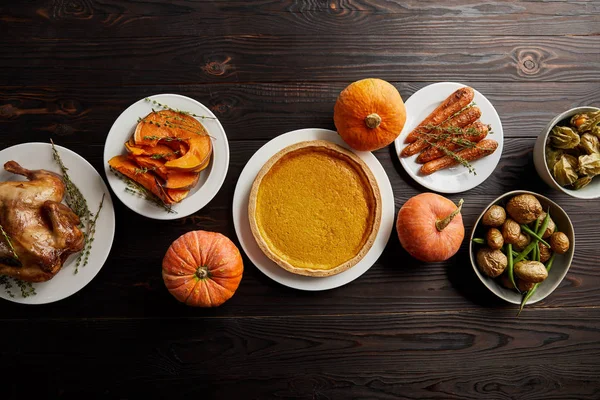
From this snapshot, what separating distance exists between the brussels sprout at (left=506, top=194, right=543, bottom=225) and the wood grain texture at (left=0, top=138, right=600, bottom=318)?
19cm

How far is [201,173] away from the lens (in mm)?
2301

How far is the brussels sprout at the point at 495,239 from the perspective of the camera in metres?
2.26

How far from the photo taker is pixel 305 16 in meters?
2.46

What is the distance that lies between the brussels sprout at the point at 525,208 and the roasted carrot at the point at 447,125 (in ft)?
1.55

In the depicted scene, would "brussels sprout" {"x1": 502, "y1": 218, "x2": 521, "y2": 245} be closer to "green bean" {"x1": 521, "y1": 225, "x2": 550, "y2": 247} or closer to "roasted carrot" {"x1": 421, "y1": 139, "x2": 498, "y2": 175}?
"green bean" {"x1": 521, "y1": 225, "x2": 550, "y2": 247}

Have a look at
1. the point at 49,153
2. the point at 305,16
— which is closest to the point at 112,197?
the point at 49,153

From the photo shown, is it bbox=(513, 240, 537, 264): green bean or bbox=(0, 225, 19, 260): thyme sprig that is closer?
bbox=(0, 225, 19, 260): thyme sprig

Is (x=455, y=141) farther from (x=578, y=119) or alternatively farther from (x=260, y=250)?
(x=260, y=250)

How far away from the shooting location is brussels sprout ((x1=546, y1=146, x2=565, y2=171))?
2.29 metres

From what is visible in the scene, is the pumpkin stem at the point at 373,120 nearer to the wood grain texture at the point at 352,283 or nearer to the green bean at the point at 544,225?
the wood grain texture at the point at 352,283

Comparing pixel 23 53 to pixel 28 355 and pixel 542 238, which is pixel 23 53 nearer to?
pixel 28 355

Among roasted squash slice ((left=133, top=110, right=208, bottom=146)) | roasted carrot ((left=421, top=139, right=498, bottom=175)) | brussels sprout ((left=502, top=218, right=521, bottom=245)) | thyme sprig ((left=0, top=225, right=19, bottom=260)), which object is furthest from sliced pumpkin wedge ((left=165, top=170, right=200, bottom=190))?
brussels sprout ((left=502, top=218, right=521, bottom=245))

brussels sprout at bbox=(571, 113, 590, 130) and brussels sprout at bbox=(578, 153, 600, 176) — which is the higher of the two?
brussels sprout at bbox=(571, 113, 590, 130)

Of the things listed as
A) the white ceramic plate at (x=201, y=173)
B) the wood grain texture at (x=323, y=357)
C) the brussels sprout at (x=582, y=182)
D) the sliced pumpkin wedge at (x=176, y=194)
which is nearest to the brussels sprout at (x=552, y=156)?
the brussels sprout at (x=582, y=182)
